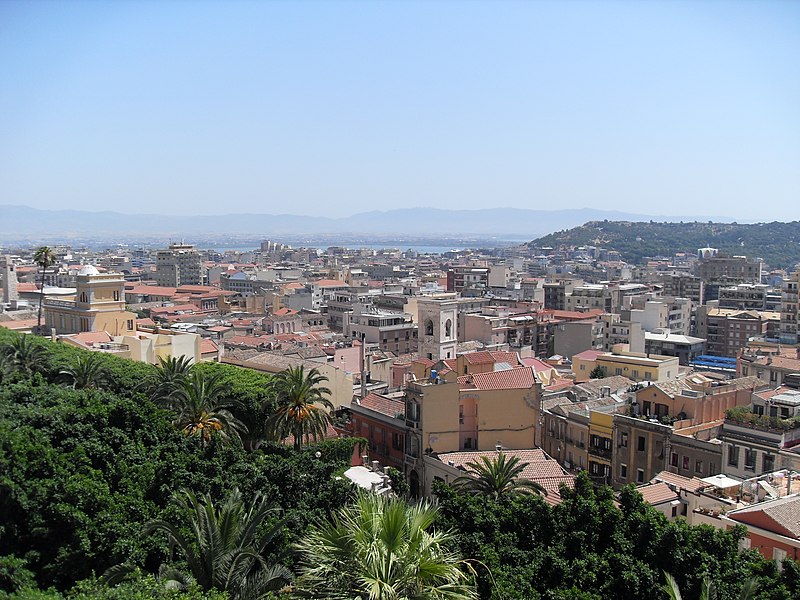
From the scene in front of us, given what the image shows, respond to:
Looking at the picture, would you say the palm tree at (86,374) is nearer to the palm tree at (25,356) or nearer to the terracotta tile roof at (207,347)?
the palm tree at (25,356)

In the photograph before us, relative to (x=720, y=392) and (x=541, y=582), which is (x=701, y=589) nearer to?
(x=541, y=582)

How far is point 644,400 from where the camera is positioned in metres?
33.6

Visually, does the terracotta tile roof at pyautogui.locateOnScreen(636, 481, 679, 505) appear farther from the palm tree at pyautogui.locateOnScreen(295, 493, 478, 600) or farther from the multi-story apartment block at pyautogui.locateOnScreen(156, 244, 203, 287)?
the multi-story apartment block at pyautogui.locateOnScreen(156, 244, 203, 287)

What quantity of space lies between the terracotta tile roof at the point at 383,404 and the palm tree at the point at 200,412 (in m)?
8.56

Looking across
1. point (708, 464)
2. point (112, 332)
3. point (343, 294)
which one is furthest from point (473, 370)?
point (343, 294)

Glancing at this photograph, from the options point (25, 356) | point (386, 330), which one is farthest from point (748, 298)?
point (25, 356)

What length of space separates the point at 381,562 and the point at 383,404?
22.1 m

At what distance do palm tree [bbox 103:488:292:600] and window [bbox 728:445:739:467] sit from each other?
17.8 meters

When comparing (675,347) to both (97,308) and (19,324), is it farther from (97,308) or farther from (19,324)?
(19,324)

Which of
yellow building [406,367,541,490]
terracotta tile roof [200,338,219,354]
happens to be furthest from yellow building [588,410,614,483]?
terracotta tile roof [200,338,219,354]

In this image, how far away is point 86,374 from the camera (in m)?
30.6

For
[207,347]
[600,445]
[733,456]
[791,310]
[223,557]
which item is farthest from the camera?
[791,310]

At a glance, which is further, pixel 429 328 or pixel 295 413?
pixel 429 328

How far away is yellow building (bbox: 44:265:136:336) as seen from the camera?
1929 inches
